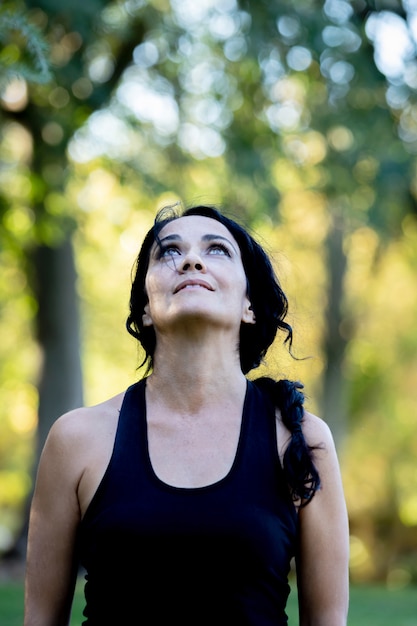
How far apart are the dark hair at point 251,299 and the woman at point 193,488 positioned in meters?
0.10

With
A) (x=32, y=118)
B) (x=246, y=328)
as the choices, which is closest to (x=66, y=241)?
(x=32, y=118)

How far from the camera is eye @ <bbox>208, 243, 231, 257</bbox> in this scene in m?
2.90

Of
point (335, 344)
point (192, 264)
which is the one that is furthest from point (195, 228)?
point (335, 344)

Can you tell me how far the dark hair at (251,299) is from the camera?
3027mm

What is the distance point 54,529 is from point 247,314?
862mm

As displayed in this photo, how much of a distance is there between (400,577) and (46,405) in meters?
11.7

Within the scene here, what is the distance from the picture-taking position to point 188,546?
2.44m

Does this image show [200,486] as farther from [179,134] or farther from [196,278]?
[179,134]

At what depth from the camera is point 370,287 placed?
66.2 ft

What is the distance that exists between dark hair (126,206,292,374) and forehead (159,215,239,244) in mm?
41

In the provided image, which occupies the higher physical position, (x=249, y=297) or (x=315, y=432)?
(x=249, y=297)

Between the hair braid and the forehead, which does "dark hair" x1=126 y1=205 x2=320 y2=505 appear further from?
the hair braid

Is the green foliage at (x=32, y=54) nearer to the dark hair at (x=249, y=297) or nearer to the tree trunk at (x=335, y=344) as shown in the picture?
the dark hair at (x=249, y=297)

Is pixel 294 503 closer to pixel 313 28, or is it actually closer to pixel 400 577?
pixel 313 28
